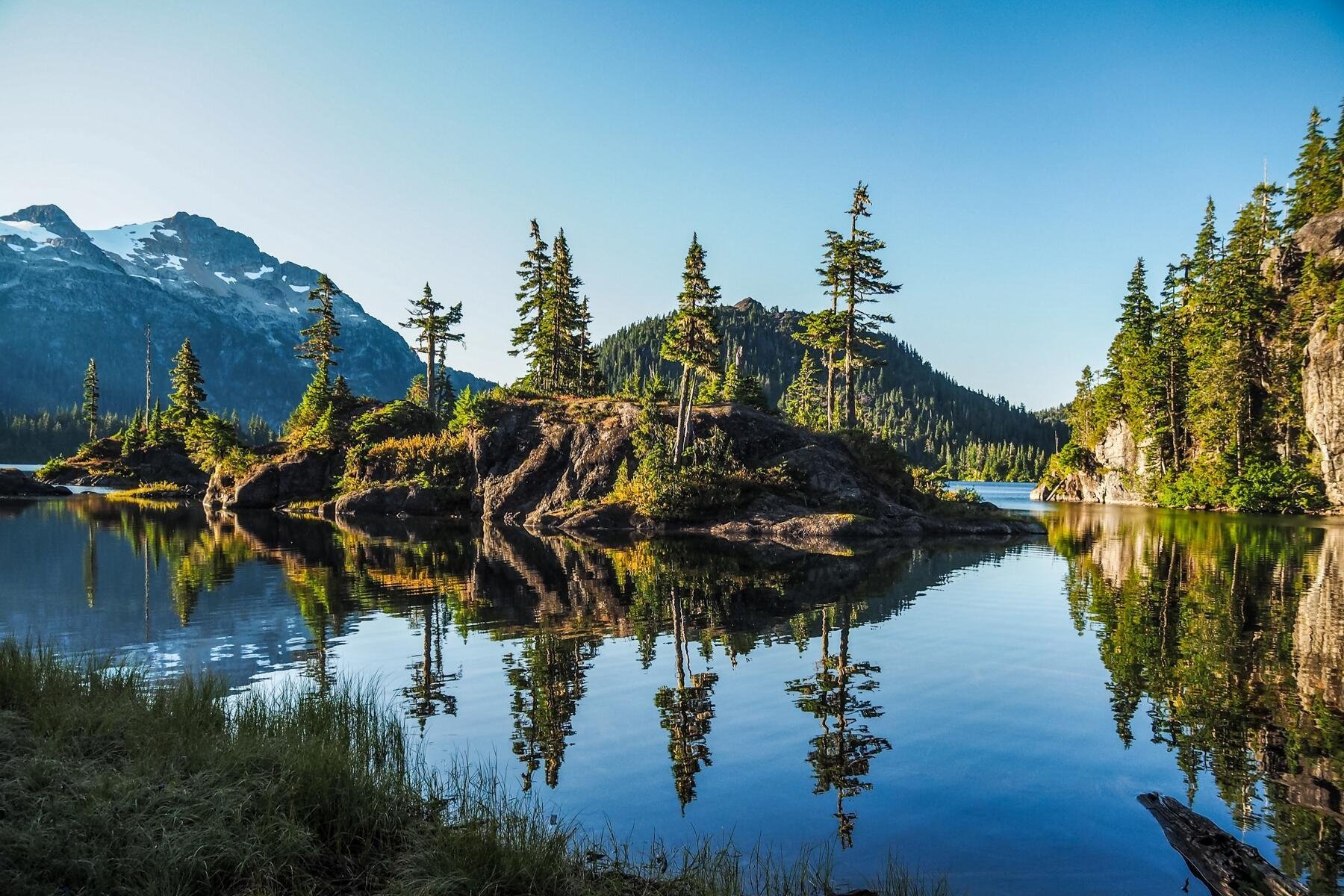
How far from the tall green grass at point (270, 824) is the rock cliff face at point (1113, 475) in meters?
89.4

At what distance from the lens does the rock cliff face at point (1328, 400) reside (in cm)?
5672

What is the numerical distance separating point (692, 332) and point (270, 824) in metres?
42.1

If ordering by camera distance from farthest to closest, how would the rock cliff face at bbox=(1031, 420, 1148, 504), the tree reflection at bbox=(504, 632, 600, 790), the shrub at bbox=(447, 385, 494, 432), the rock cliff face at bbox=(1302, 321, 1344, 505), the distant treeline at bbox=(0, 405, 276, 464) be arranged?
the distant treeline at bbox=(0, 405, 276, 464), the rock cliff face at bbox=(1031, 420, 1148, 504), the shrub at bbox=(447, 385, 494, 432), the rock cliff face at bbox=(1302, 321, 1344, 505), the tree reflection at bbox=(504, 632, 600, 790)

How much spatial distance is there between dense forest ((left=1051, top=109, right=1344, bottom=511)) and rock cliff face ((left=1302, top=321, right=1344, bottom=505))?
1.44m

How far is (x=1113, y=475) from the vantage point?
8756cm

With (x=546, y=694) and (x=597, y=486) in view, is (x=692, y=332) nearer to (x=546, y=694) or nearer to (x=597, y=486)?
(x=597, y=486)

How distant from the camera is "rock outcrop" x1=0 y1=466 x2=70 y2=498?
68.1 m

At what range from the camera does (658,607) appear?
19.8 meters

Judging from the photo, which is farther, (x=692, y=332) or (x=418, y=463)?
(x=418, y=463)

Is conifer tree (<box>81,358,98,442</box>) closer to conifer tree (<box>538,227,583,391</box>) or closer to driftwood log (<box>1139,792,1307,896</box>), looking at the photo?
conifer tree (<box>538,227,583,391</box>)

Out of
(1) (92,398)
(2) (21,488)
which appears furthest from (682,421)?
(1) (92,398)

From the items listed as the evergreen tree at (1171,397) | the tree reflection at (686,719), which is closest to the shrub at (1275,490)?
the evergreen tree at (1171,397)

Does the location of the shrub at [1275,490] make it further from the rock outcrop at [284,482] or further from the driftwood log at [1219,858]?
the rock outcrop at [284,482]

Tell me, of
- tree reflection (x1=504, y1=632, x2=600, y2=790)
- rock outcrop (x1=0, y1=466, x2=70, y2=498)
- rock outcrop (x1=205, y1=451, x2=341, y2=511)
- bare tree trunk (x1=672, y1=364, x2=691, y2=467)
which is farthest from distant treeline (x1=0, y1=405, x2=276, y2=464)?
tree reflection (x1=504, y1=632, x2=600, y2=790)
